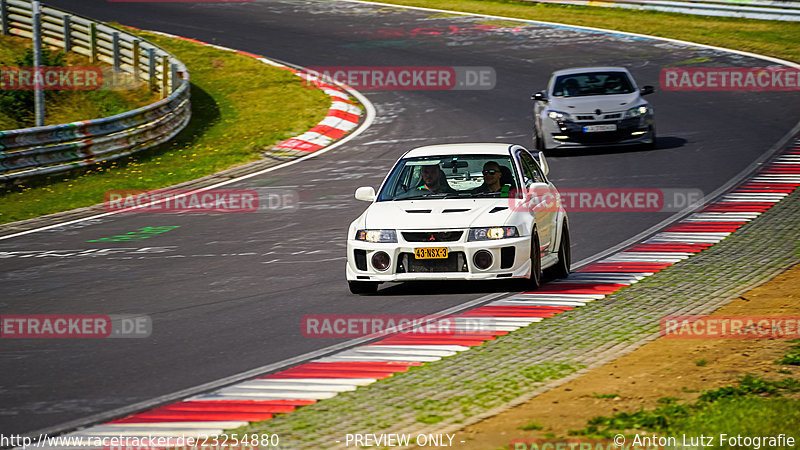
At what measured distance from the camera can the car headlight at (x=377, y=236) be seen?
1151 cm

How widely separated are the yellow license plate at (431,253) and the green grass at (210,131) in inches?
367

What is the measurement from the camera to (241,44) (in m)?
36.6

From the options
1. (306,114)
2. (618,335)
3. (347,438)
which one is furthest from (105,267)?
(306,114)

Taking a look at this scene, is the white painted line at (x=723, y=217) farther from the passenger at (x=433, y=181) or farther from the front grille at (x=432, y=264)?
the front grille at (x=432, y=264)

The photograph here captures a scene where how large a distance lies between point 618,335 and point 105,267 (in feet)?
22.7

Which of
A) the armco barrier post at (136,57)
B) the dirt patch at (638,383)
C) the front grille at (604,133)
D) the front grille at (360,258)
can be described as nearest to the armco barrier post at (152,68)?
the armco barrier post at (136,57)

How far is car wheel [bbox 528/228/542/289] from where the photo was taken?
38.2 feet

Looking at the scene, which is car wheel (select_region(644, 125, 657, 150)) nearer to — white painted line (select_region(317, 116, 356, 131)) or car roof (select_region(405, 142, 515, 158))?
white painted line (select_region(317, 116, 356, 131))

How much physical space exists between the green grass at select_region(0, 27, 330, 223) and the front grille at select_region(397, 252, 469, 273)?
30.2 ft

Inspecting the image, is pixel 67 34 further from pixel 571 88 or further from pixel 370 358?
pixel 370 358

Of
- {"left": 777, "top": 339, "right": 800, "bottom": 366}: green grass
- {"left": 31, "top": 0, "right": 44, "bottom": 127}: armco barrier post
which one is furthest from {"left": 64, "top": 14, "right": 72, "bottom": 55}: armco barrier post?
{"left": 777, "top": 339, "right": 800, "bottom": 366}: green grass

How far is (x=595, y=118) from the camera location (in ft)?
70.8

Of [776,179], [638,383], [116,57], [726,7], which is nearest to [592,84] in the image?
[776,179]

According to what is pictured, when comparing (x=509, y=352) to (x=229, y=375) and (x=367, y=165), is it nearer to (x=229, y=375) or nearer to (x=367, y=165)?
(x=229, y=375)
